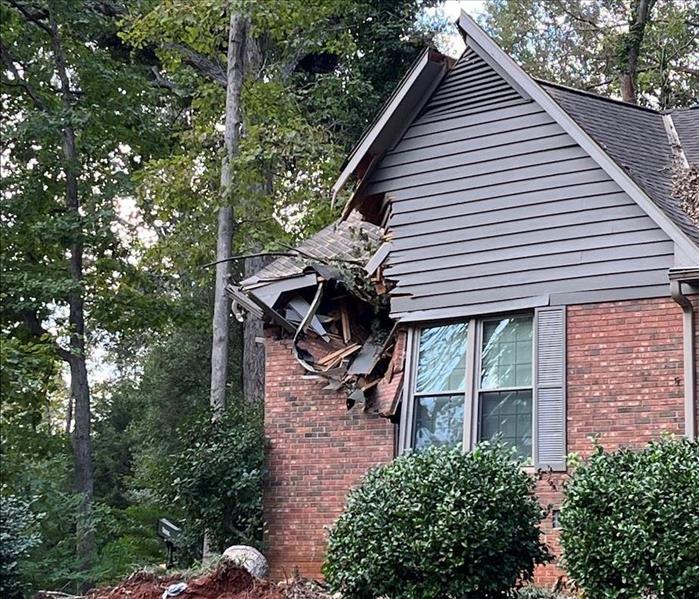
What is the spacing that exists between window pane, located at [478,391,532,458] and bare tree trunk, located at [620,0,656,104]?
45.0ft

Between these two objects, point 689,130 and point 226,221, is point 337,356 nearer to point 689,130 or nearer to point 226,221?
point 226,221

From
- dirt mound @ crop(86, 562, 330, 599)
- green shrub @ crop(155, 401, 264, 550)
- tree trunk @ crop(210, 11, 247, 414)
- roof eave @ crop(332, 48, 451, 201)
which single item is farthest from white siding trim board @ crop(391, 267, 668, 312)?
tree trunk @ crop(210, 11, 247, 414)

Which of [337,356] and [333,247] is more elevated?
[333,247]

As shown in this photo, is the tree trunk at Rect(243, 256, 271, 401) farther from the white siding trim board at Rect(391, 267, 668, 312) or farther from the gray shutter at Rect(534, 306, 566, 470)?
the gray shutter at Rect(534, 306, 566, 470)

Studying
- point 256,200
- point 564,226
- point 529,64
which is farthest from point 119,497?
point 564,226

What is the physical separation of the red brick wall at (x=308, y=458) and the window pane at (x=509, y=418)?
4.66 feet

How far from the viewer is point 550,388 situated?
10.2 metres

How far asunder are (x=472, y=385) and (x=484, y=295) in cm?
99

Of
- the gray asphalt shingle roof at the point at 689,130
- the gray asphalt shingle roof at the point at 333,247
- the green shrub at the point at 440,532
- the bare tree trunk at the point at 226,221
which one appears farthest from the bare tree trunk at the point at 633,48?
the green shrub at the point at 440,532

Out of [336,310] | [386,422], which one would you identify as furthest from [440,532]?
[336,310]

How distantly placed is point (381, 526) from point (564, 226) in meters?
3.97

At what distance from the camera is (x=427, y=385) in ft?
36.9

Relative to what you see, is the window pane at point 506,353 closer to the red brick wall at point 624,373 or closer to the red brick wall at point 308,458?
the red brick wall at point 624,373

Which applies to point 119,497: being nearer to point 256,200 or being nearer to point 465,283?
point 256,200
